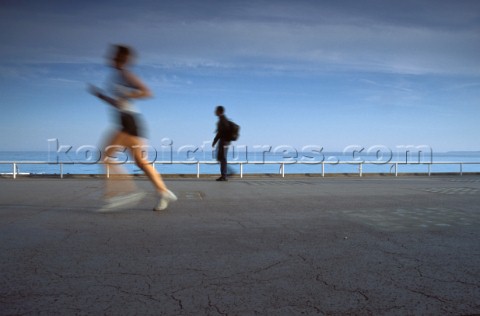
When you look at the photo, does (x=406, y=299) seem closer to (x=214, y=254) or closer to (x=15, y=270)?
(x=214, y=254)

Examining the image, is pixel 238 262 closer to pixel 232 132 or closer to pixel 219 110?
pixel 232 132

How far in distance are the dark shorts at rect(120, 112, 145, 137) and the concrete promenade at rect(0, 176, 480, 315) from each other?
3.84 ft

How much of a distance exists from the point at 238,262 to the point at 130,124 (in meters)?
2.99

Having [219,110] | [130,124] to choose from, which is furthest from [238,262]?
[219,110]

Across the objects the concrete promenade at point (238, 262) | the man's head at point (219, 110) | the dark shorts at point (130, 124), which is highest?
the man's head at point (219, 110)

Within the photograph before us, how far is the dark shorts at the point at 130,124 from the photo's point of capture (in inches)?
205

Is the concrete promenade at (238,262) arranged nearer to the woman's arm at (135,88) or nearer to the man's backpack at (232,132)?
the woman's arm at (135,88)

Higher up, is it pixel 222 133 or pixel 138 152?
pixel 222 133

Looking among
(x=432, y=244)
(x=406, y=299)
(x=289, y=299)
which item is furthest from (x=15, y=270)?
(x=432, y=244)

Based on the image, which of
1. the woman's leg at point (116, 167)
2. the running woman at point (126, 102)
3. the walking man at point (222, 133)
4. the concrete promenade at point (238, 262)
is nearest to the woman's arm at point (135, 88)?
the running woman at point (126, 102)

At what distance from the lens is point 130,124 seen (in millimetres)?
5227

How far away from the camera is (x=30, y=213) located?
542cm

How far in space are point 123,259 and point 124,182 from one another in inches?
112

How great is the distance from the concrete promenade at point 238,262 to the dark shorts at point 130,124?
3.84 feet
